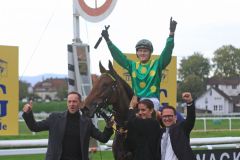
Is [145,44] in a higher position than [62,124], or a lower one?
higher

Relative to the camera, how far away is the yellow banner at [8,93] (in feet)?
24.1

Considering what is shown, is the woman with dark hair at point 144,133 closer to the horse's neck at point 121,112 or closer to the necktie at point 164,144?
the necktie at point 164,144

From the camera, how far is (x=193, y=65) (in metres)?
84.8

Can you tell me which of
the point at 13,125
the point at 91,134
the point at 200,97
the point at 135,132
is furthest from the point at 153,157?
the point at 200,97

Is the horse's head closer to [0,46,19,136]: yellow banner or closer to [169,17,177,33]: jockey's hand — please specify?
[169,17,177,33]: jockey's hand

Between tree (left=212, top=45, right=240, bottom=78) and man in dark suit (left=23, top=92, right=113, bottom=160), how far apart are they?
79.2m

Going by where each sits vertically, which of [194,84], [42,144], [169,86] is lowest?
[42,144]

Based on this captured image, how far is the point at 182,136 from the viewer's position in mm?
4578

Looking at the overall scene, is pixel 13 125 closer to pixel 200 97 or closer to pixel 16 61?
pixel 16 61

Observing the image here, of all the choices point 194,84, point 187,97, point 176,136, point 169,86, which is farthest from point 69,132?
point 194,84

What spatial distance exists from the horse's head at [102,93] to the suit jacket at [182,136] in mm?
766

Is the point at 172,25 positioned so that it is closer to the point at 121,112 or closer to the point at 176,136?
the point at 121,112

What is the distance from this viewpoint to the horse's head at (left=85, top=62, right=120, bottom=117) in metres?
5.04

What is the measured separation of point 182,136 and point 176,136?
0.07 meters
